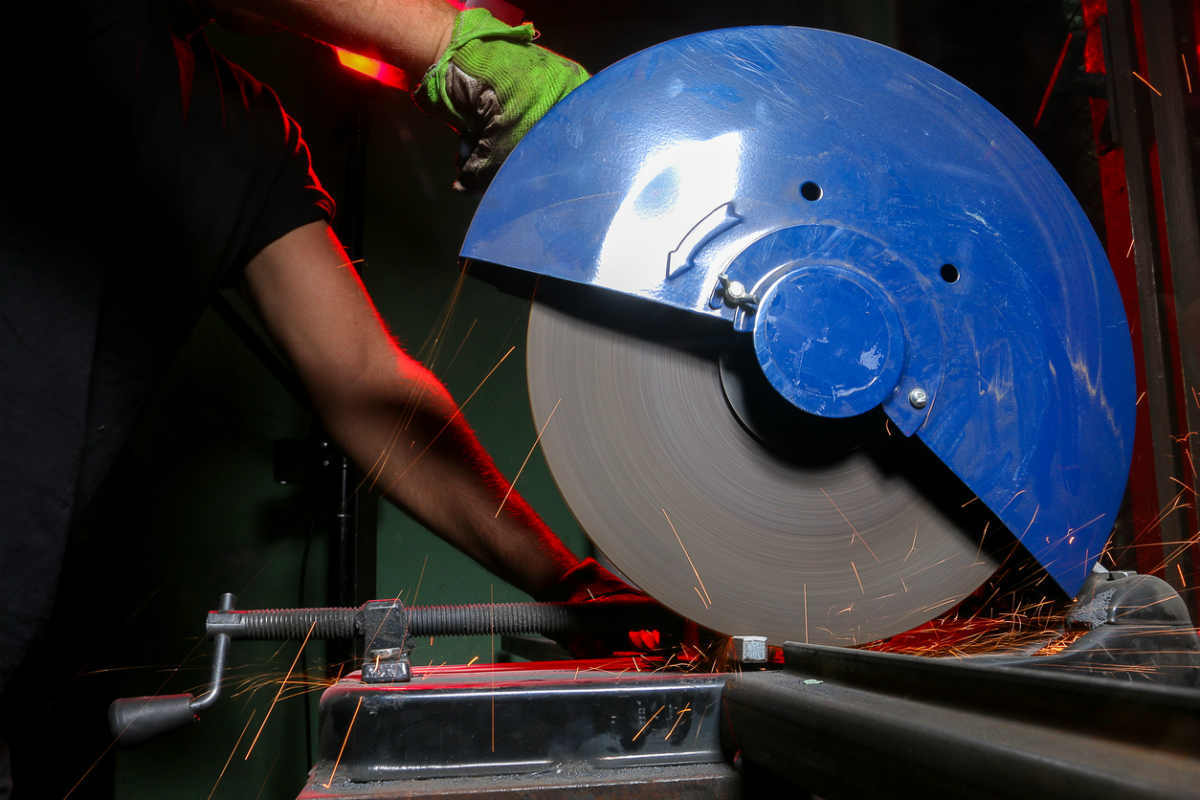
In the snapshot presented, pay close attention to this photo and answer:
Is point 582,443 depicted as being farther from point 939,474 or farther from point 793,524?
point 939,474

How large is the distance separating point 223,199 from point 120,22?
278 millimetres

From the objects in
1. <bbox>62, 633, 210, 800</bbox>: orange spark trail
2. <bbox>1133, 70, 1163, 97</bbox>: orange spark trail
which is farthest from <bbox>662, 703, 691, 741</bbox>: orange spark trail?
<bbox>62, 633, 210, 800</bbox>: orange spark trail

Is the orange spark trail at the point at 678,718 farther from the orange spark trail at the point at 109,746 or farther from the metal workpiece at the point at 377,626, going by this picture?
the orange spark trail at the point at 109,746

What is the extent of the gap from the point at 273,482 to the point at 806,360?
203 centimetres

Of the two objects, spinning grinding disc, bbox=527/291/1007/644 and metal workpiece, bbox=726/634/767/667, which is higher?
spinning grinding disc, bbox=527/291/1007/644

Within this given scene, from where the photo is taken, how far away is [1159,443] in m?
1.49

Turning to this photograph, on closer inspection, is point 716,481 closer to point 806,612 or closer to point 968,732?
point 806,612

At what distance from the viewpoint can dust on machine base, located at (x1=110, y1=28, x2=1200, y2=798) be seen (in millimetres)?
922

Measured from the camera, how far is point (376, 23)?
1.03 meters

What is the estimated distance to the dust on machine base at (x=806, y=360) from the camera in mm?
922

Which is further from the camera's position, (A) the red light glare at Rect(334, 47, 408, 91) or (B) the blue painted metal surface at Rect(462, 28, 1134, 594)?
(A) the red light glare at Rect(334, 47, 408, 91)

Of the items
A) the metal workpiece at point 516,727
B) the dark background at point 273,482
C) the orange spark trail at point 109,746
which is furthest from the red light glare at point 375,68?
the orange spark trail at point 109,746

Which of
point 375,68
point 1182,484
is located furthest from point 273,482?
point 1182,484

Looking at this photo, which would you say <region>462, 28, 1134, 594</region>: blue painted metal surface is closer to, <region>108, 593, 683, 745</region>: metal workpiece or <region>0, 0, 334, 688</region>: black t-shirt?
<region>108, 593, 683, 745</region>: metal workpiece
